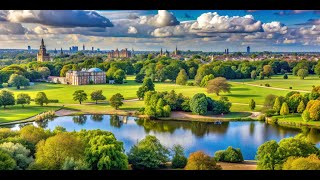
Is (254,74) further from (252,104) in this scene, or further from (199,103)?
(199,103)

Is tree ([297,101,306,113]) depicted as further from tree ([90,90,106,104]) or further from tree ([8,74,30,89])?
tree ([8,74,30,89])

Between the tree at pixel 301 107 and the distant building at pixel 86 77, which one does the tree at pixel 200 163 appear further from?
the tree at pixel 301 107

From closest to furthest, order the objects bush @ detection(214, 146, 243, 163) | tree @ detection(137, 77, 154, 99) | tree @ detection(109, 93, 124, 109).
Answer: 1. bush @ detection(214, 146, 243, 163)
2. tree @ detection(109, 93, 124, 109)
3. tree @ detection(137, 77, 154, 99)

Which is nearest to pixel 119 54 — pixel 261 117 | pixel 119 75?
pixel 119 75

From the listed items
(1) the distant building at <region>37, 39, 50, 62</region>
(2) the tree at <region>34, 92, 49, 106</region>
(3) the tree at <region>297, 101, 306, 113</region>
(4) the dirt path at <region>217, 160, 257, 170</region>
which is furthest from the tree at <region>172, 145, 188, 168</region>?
(3) the tree at <region>297, 101, 306, 113</region>

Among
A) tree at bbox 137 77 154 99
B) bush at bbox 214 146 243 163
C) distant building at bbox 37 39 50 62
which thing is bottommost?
bush at bbox 214 146 243 163

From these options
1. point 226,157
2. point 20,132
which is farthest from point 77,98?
point 226,157
